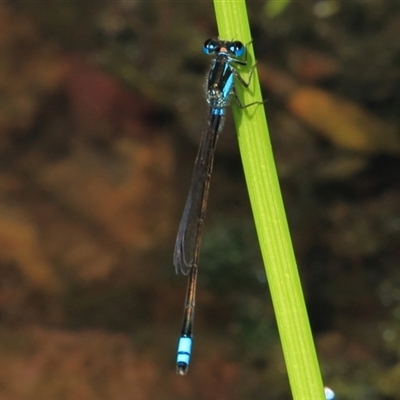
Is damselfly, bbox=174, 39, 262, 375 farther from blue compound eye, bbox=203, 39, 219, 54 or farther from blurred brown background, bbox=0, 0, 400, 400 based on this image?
blurred brown background, bbox=0, 0, 400, 400

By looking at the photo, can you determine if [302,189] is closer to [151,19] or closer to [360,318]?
[360,318]

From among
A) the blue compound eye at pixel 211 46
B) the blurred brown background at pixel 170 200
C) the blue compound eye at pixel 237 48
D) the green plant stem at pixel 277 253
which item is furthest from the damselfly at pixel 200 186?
the blurred brown background at pixel 170 200

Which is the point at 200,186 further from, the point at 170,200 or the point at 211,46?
the point at 170,200

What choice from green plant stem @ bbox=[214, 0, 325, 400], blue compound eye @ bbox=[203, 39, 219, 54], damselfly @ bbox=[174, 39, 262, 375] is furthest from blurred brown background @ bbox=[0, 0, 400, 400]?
green plant stem @ bbox=[214, 0, 325, 400]

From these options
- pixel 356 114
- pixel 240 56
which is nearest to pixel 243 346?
pixel 356 114

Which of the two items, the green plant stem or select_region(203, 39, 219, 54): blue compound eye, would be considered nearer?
the green plant stem

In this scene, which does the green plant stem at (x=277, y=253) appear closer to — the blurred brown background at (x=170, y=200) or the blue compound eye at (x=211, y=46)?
the blue compound eye at (x=211, y=46)
